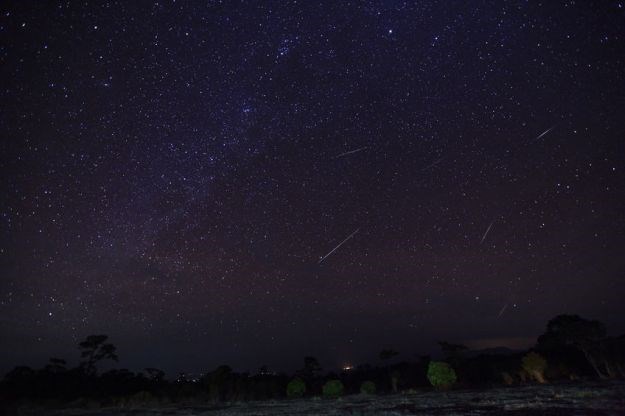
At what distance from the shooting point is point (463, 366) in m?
63.1

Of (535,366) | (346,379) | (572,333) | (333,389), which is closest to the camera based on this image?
(535,366)

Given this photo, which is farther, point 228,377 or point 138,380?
point 138,380

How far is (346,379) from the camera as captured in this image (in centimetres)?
7156

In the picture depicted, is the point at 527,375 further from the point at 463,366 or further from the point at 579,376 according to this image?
the point at 463,366

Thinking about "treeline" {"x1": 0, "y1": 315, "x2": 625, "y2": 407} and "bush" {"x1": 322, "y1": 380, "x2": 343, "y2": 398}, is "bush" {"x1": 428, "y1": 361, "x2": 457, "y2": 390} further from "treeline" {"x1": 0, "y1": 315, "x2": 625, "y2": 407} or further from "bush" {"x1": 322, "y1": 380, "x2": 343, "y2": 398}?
"bush" {"x1": 322, "y1": 380, "x2": 343, "y2": 398}

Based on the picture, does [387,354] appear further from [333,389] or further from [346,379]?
[333,389]

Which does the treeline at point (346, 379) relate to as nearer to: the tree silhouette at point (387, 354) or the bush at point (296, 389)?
the bush at point (296, 389)

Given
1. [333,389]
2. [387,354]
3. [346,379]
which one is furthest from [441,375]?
[387,354]

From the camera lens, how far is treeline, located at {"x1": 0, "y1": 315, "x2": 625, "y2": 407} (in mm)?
49312

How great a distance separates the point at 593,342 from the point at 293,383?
41285 mm

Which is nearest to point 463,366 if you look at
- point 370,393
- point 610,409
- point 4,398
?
point 370,393

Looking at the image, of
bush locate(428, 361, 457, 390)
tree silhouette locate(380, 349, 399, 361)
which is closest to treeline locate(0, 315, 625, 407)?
bush locate(428, 361, 457, 390)

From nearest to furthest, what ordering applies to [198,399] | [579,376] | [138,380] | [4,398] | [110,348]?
[4,398], [579,376], [198,399], [138,380], [110,348]

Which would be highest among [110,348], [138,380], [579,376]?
[110,348]
